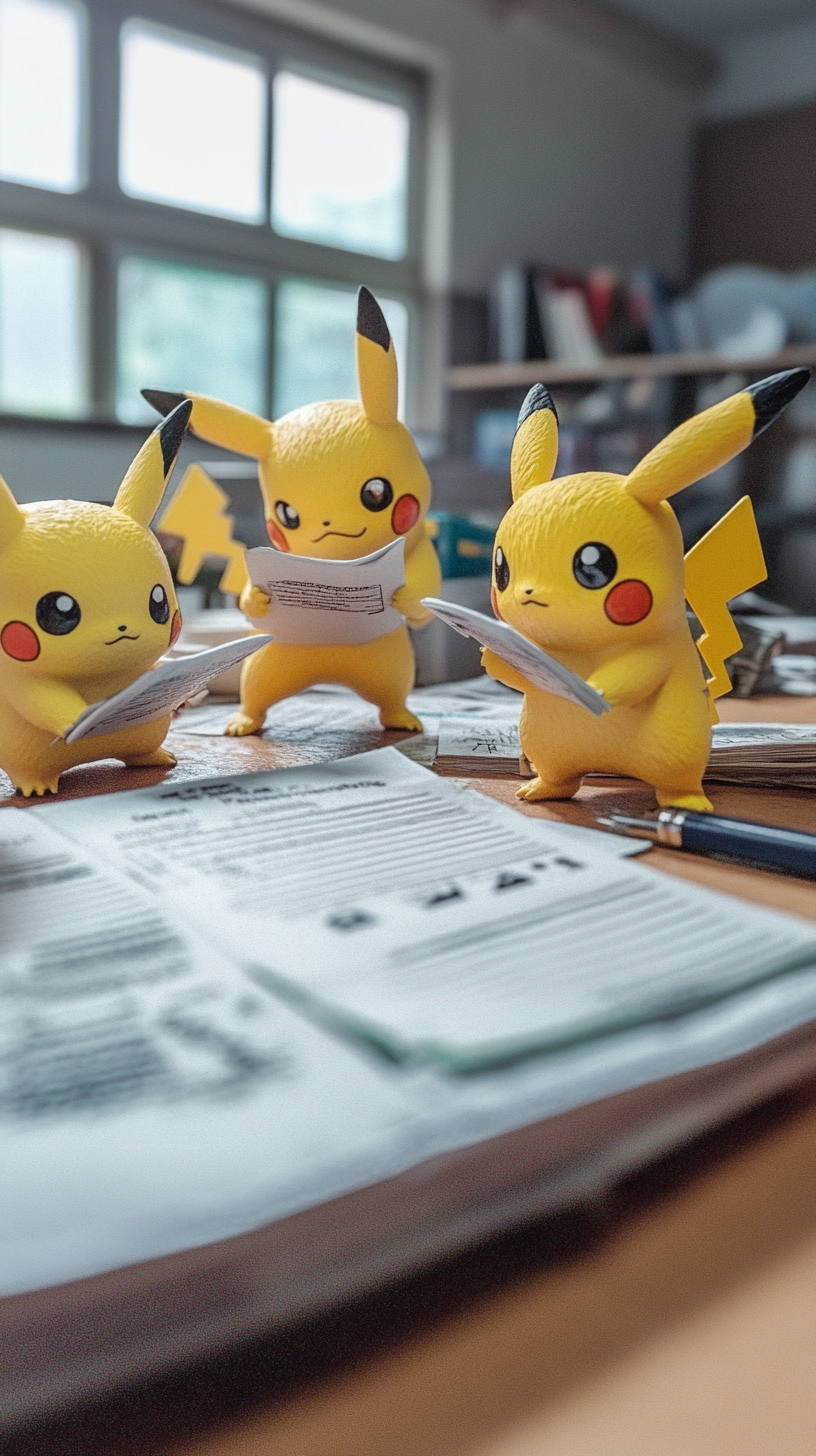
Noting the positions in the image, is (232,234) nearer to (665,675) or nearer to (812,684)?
(812,684)

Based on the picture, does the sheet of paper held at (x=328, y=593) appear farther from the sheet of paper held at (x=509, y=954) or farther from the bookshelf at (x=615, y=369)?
the bookshelf at (x=615, y=369)

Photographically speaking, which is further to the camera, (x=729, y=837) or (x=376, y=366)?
(x=376, y=366)

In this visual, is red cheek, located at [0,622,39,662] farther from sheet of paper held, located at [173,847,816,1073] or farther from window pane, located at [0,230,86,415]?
window pane, located at [0,230,86,415]

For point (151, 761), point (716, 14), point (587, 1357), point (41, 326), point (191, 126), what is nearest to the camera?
point (587, 1357)

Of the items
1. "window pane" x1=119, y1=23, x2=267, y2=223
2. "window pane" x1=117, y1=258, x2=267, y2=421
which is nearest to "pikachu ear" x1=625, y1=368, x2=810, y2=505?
"window pane" x1=117, y1=258, x2=267, y2=421

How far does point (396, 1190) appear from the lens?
0.27m

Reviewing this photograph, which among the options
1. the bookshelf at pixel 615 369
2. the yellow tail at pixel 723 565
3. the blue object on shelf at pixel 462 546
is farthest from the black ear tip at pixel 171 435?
the bookshelf at pixel 615 369

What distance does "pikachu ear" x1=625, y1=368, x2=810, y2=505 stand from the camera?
0.51 metres

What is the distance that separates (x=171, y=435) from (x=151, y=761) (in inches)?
8.0

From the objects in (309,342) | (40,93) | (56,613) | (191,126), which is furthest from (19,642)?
(309,342)

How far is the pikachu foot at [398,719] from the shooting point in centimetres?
84

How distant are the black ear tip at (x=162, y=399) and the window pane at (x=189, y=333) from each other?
2220 millimetres

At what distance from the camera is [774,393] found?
512mm

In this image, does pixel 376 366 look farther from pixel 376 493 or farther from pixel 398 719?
pixel 398 719
